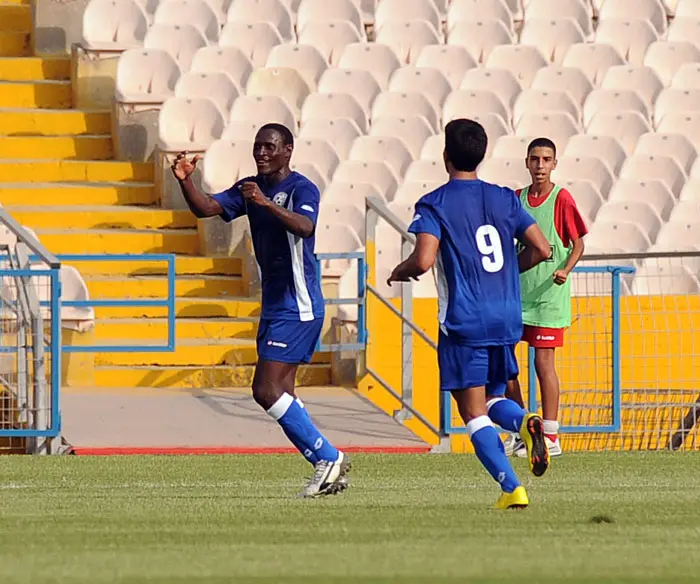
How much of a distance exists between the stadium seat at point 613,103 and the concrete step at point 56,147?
181 inches

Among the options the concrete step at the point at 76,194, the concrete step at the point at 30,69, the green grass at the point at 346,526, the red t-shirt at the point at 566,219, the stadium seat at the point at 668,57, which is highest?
the stadium seat at the point at 668,57

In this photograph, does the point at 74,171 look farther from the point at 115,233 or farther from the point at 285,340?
the point at 285,340

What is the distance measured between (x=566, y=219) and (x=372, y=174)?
16.8 feet

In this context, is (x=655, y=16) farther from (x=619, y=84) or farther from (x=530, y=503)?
(x=530, y=503)

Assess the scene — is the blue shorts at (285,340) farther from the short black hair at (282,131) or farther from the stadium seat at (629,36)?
the stadium seat at (629,36)

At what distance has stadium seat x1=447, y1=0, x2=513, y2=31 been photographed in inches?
672

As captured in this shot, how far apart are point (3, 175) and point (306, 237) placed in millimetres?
7869

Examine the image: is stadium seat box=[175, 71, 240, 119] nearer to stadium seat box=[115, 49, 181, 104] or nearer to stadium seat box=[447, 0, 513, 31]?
stadium seat box=[115, 49, 181, 104]

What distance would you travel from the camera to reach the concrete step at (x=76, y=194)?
14.5m

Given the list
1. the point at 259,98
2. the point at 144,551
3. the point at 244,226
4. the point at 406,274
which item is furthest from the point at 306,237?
the point at 259,98

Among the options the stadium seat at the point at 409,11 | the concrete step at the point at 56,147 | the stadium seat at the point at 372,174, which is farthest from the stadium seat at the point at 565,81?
the concrete step at the point at 56,147

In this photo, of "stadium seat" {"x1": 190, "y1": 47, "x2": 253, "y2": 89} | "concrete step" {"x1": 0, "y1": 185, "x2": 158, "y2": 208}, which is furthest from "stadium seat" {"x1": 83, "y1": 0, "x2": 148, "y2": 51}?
"concrete step" {"x1": 0, "y1": 185, "x2": 158, "y2": 208}

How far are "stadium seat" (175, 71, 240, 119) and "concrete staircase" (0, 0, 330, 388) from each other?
0.87m

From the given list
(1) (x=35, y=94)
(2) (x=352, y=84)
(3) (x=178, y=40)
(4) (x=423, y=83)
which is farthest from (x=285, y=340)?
(1) (x=35, y=94)
